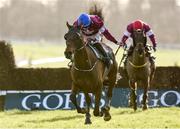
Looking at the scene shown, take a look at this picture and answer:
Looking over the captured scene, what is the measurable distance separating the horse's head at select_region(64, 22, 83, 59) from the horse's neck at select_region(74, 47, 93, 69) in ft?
0.57

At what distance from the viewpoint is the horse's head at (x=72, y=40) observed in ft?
36.0

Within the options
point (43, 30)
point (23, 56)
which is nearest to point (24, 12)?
point (43, 30)

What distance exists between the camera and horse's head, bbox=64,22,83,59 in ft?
36.0

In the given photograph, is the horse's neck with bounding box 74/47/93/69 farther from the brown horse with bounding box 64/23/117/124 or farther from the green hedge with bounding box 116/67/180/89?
the green hedge with bounding box 116/67/180/89

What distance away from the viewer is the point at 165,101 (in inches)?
768

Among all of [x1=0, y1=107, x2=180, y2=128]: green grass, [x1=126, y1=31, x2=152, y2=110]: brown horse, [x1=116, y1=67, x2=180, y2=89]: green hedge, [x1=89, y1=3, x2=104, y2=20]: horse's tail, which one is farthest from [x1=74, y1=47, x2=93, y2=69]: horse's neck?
[x1=116, y1=67, x2=180, y2=89]: green hedge

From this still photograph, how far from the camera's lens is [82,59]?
38.4 feet

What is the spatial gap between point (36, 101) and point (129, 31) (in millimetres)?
4342

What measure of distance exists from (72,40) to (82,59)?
70 cm

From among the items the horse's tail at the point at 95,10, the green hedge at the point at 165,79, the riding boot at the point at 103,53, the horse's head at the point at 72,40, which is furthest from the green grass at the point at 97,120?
the horse's tail at the point at 95,10

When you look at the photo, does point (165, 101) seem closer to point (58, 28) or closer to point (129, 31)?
point (129, 31)

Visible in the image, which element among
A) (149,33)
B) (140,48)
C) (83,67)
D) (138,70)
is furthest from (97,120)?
(149,33)

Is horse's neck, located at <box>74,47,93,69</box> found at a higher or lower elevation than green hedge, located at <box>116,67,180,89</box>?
higher

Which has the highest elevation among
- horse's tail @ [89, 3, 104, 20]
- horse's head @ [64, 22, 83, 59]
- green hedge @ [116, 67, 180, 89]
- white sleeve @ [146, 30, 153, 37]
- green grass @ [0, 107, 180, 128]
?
horse's tail @ [89, 3, 104, 20]
